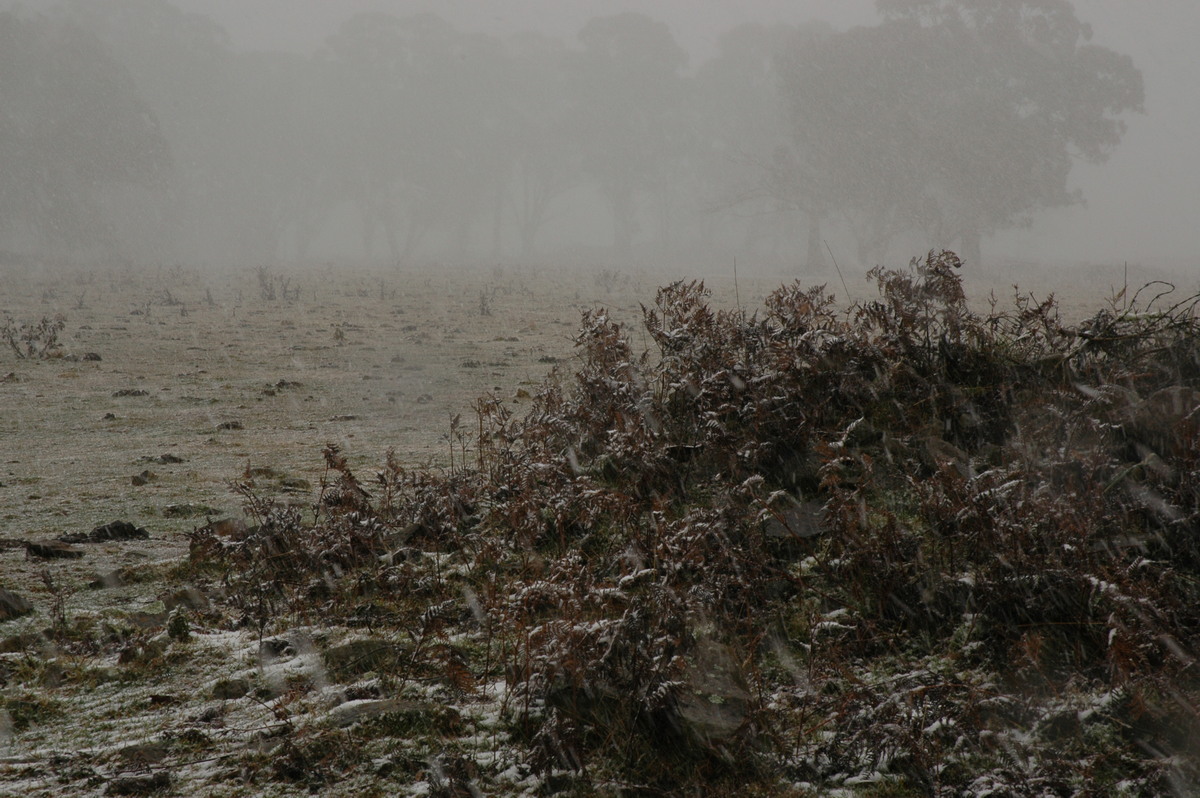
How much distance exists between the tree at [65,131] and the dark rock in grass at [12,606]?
43328mm

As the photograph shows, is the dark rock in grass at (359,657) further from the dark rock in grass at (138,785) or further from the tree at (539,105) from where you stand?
the tree at (539,105)

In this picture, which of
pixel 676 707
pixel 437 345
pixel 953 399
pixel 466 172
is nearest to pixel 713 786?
pixel 676 707

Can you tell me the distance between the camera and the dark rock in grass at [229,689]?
308 cm

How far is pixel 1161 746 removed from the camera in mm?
2328

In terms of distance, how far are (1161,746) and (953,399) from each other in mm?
2313

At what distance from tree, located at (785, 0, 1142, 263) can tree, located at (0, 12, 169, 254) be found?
3263 centimetres

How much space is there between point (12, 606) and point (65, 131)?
43727 millimetres

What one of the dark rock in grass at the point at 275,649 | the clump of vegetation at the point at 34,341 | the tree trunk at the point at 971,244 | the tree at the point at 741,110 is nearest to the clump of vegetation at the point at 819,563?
the dark rock in grass at the point at 275,649

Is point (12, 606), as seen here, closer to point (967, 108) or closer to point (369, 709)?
point (369, 709)

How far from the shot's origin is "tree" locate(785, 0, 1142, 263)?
117ft

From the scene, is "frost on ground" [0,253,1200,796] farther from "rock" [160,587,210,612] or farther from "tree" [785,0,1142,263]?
"tree" [785,0,1142,263]

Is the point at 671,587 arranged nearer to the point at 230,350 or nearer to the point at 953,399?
the point at 953,399

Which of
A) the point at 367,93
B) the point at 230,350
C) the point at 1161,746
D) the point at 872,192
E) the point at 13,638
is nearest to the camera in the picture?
the point at 1161,746

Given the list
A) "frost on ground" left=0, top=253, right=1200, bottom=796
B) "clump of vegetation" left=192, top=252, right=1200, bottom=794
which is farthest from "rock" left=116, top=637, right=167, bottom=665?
"clump of vegetation" left=192, top=252, right=1200, bottom=794
